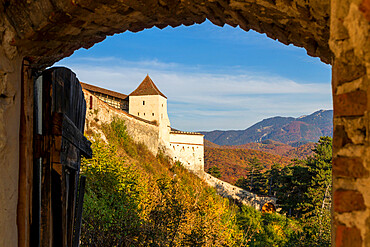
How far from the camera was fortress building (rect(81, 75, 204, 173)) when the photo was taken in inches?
1233

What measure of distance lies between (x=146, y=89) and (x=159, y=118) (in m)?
3.93

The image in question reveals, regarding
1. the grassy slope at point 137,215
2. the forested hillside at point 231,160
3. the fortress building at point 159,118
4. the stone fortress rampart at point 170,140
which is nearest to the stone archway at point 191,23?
the grassy slope at point 137,215

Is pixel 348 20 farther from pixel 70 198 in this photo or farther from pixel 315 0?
pixel 70 198

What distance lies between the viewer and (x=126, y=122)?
2564 cm

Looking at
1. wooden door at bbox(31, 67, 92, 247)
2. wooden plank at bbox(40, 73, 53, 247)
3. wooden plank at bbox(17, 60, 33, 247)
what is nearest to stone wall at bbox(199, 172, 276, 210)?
wooden door at bbox(31, 67, 92, 247)

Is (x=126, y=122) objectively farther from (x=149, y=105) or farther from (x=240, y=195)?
(x=240, y=195)

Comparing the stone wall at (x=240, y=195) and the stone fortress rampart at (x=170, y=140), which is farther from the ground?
the stone fortress rampart at (x=170, y=140)

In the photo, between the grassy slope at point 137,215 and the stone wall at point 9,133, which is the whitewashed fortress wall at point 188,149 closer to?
the grassy slope at point 137,215

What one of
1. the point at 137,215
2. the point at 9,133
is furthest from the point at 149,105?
the point at 9,133

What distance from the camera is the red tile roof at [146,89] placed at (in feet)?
108

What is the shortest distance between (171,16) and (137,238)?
6.54m

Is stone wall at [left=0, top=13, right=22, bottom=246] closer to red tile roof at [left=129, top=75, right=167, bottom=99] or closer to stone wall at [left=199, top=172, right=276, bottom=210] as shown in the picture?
stone wall at [left=199, top=172, right=276, bottom=210]

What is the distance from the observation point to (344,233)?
1.19 m

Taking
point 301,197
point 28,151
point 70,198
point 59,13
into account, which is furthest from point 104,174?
point 301,197
